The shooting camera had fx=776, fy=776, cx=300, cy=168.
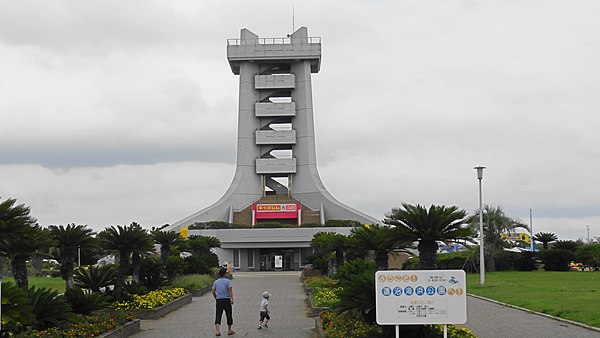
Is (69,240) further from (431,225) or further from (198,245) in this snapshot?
(198,245)

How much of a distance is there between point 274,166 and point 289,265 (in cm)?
975

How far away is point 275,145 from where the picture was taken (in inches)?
2921

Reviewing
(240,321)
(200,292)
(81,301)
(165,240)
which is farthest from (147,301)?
(165,240)

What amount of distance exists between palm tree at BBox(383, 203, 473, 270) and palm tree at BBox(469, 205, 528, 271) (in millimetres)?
31967

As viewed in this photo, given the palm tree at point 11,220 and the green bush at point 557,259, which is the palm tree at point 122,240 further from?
the green bush at point 557,259

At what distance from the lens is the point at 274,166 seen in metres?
73.2

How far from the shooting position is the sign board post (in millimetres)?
10133

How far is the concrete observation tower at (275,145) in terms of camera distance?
238 feet

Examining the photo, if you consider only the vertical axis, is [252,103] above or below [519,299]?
above

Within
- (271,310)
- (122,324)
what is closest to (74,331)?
(122,324)

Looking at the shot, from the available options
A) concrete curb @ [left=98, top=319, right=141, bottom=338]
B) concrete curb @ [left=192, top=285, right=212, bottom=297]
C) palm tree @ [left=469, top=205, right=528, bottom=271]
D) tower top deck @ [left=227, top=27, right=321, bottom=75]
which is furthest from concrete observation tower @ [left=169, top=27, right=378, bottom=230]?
concrete curb @ [left=98, top=319, right=141, bottom=338]

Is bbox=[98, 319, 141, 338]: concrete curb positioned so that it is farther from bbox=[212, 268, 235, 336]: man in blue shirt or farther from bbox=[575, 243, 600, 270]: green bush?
bbox=[575, 243, 600, 270]: green bush

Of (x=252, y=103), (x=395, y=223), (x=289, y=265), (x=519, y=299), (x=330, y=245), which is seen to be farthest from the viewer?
(x=252, y=103)

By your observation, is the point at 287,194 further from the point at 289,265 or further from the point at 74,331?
the point at 74,331
